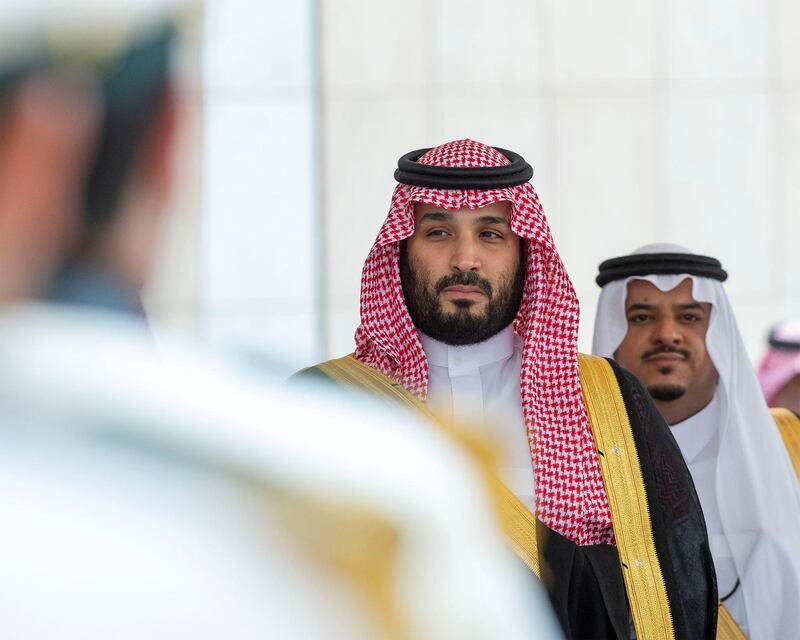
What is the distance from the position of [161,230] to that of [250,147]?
690 cm

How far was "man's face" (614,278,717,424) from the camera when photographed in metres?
4.14

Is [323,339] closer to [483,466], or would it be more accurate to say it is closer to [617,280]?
[617,280]

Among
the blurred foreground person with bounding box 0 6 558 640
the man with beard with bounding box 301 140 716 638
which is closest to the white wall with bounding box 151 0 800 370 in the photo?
the man with beard with bounding box 301 140 716 638

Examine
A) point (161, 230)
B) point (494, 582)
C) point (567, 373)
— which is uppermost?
point (161, 230)

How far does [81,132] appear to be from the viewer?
0.68 metres

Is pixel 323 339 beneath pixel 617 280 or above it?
beneath

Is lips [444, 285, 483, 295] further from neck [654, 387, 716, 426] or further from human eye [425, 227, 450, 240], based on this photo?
neck [654, 387, 716, 426]

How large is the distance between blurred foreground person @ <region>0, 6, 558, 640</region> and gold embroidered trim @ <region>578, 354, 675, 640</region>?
87.6 inches

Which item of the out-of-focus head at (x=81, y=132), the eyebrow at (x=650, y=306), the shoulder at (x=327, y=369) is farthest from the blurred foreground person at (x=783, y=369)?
the out-of-focus head at (x=81, y=132)

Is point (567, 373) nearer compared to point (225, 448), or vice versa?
point (225, 448)

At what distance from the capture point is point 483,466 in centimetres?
88

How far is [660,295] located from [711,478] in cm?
72

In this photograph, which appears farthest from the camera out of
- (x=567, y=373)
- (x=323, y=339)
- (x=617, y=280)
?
(x=323, y=339)

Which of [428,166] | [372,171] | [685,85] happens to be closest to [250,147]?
[372,171]
